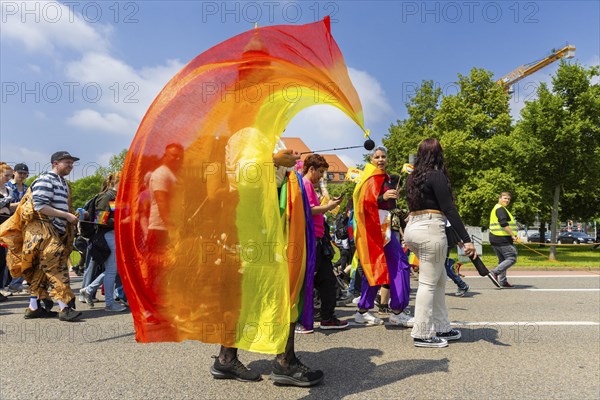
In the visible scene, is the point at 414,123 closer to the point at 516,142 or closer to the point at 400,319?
the point at 516,142

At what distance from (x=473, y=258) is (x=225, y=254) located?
2475mm

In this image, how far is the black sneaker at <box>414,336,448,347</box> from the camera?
4.22 metres

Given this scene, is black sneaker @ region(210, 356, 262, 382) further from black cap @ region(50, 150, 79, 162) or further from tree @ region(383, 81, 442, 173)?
tree @ region(383, 81, 442, 173)

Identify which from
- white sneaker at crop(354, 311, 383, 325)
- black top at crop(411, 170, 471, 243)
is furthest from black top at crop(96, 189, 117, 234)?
black top at crop(411, 170, 471, 243)

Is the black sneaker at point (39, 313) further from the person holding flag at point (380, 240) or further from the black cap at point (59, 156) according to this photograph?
the person holding flag at point (380, 240)

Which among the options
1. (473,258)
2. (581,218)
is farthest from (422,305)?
(581,218)

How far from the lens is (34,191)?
5.15 m

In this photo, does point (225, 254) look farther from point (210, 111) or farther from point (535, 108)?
point (535, 108)

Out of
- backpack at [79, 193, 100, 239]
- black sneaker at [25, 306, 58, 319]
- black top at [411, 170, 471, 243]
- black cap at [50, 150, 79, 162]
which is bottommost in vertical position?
black sneaker at [25, 306, 58, 319]

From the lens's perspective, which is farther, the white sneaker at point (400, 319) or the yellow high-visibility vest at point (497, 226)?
the yellow high-visibility vest at point (497, 226)

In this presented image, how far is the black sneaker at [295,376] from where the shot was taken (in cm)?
317

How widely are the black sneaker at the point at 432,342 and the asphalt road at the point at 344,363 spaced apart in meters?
0.07

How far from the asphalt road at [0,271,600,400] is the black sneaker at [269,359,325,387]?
2.2 inches

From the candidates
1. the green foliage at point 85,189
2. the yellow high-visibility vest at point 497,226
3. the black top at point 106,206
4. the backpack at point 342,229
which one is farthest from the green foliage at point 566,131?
the green foliage at point 85,189
